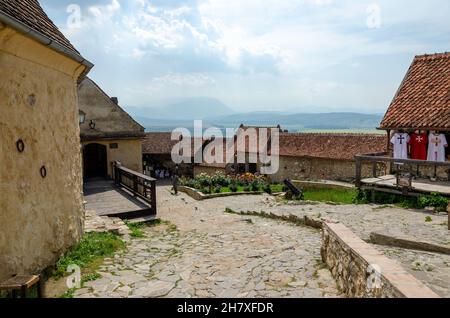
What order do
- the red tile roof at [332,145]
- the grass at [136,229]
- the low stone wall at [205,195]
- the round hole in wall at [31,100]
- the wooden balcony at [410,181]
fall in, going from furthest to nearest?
the red tile roof at [332,145] → the low stone wall at [205,195] → the wooden balcony at [410,181] → the grass at [136,229] → the round hole in wall at [31,100]

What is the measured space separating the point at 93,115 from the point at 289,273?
64.0ft

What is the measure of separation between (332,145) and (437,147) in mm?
15067

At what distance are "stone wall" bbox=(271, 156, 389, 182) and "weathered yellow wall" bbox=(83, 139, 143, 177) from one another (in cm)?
1277

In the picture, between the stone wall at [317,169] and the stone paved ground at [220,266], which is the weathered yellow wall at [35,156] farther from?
the stone wall at [317,169]

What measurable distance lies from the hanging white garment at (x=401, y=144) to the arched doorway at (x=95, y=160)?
1614 centimetres

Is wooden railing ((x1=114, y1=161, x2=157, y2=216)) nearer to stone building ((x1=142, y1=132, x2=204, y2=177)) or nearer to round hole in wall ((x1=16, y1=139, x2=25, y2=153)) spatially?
round hole in wall ((x1=16, y1=139, x2=25, y2=153))

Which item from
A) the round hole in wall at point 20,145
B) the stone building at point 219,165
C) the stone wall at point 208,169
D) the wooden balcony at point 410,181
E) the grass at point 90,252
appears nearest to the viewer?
the round hole in wall at point 20,145

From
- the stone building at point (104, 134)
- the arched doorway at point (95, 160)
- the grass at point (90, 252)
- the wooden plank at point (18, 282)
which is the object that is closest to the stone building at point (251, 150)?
the stone building at point (104, 134)

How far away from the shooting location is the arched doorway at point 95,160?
23.7 m

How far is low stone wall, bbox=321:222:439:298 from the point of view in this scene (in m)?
3.78

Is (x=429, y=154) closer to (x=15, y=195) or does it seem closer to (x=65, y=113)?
(x=65, y=113)

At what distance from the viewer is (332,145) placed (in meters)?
30.2

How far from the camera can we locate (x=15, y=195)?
561 cm

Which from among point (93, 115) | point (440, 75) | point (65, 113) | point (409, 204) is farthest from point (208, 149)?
point (65, 113)
